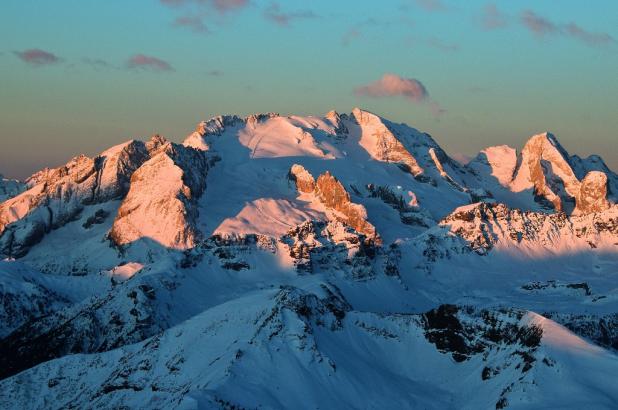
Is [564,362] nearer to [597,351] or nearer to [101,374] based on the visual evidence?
[597,351]

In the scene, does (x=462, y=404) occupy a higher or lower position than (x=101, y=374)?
higher

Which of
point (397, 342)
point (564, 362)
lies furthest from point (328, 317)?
point (564, 362)

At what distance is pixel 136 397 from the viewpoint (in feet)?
511

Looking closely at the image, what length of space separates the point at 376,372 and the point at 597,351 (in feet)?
99.2

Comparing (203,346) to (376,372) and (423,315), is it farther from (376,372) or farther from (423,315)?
(423,315)

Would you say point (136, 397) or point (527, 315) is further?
point (527, 315)

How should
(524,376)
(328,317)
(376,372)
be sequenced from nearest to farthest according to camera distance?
(524,376)
(376,372)
(328,317)

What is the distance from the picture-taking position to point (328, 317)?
577ft

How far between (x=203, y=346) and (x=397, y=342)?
3047 cm

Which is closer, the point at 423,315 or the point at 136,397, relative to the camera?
the point at 136,397

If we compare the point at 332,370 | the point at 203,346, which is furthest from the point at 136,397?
the point at 332,370

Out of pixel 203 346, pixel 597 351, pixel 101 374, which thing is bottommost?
pixel 101 374

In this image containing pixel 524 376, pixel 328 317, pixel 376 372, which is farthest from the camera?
pixel 328 317

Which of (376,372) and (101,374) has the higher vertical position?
(376,372)
